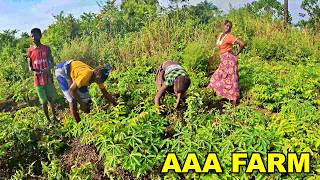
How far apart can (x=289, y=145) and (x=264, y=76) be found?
2.20 metres

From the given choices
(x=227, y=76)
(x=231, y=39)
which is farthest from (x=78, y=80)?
(x=231, y=39)

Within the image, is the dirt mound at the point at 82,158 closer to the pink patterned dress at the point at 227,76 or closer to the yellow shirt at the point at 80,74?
the yellow shirt at the point at 80,74

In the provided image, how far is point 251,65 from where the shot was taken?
6762 millimetres

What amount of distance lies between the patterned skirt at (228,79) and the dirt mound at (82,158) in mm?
2064

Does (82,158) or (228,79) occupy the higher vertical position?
(228,79)

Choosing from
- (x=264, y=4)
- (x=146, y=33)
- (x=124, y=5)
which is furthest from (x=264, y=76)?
(x=264, y=4)

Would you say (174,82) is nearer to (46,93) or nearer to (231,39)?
(231,39)

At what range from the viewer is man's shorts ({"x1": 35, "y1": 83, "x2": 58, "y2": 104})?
554 cm

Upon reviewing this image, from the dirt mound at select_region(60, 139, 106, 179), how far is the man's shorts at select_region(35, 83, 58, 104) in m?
1.17

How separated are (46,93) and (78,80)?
1.14 meters

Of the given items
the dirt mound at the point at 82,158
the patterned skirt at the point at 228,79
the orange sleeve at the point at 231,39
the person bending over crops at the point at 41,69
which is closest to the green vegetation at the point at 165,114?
the dirt mound at the point at 82,158

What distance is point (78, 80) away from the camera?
4668mm

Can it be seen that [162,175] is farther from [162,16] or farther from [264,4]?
[264,4]

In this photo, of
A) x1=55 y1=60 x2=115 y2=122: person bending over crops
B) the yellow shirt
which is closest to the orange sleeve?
x1=55 y1=60 x2=115 y2=122: person bending over crops
